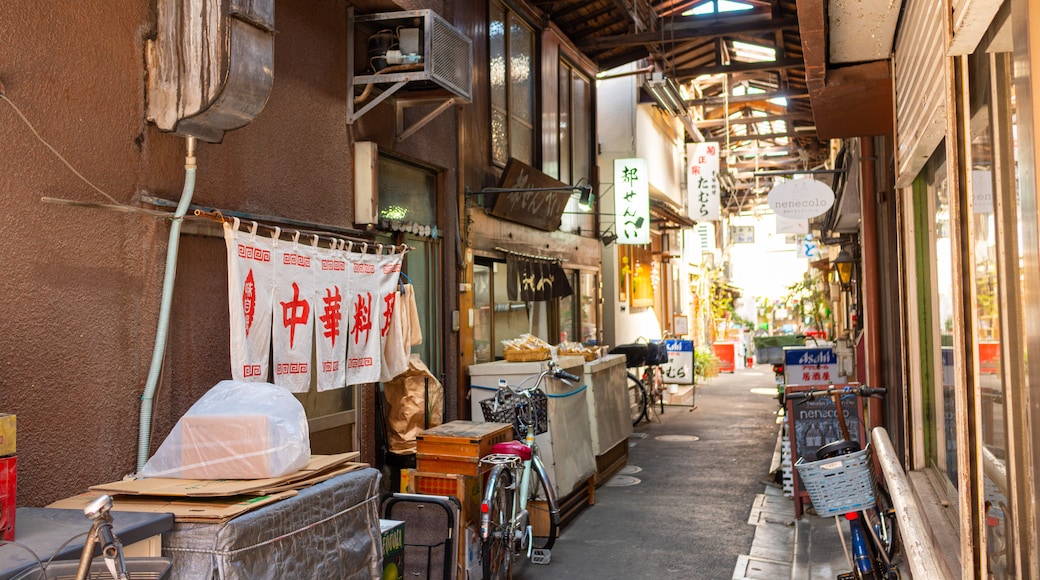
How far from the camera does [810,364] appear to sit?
11625mm

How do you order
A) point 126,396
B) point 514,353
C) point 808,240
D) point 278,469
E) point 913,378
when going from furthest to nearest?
point 808,240
point 514,353
point 913,378
point 126,396
point 278,469

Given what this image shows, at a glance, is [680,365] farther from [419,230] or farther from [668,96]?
[419,230]

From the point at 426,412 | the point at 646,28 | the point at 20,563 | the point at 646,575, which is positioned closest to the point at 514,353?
the point at 426,412

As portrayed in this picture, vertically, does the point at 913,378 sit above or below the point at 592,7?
below

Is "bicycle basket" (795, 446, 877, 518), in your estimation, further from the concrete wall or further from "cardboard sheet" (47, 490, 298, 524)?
the concrete wall

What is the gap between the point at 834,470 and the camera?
5023 millimetres

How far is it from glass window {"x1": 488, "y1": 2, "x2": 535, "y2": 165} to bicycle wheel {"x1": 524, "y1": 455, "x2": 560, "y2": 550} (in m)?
4.57

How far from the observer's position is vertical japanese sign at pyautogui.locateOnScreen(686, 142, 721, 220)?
70.3ft

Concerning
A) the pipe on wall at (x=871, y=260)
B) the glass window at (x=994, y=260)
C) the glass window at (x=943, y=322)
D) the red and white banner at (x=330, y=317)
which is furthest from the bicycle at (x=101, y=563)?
the pipe on wall at (x=871, y=260)

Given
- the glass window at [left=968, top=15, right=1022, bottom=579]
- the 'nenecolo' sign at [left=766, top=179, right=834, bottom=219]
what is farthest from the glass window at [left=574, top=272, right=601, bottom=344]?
the glass window at [left=968, top=15, right=1022, bottom=579]

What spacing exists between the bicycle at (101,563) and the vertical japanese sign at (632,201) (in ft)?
46.9

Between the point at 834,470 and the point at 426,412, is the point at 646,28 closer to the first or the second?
the point at 426,412

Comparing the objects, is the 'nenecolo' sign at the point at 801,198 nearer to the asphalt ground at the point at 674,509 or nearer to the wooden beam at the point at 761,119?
the asphalt ground at the point at 674,509

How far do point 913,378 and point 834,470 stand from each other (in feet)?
3.49
